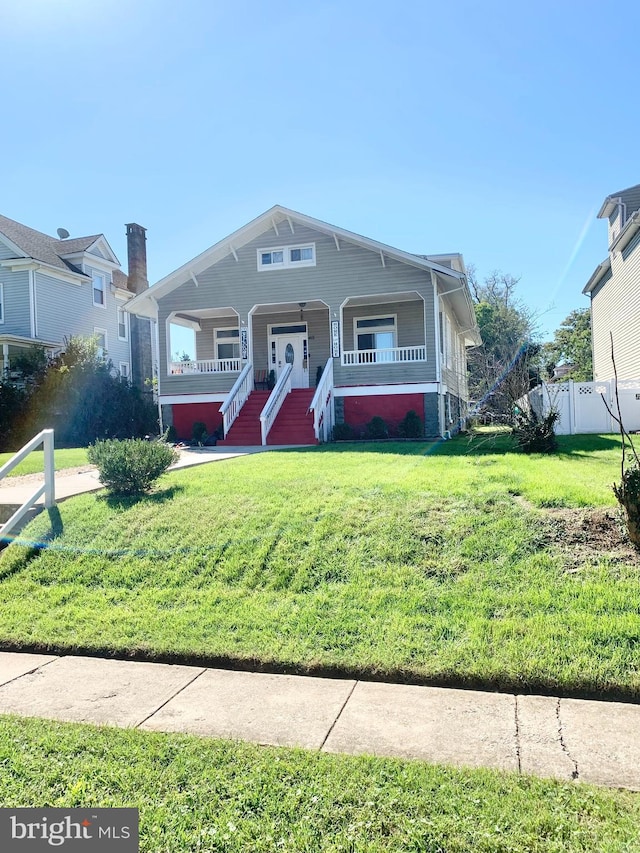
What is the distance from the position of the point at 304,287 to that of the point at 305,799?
59.9 ft

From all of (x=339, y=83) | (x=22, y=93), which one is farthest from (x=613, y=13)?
(x=22, y=93)

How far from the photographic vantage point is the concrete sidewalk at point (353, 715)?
2934 millimetres

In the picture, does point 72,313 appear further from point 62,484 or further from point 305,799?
point 305,799

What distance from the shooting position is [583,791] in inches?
102

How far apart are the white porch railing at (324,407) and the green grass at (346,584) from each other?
9.00 m

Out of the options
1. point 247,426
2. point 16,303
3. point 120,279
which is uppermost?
point 120,279

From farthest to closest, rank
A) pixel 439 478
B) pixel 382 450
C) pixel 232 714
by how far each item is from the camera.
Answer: pixel 382 450
pixel 439 478
pixel 232 714

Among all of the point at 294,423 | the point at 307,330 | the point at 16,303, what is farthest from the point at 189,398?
the point at 16,303

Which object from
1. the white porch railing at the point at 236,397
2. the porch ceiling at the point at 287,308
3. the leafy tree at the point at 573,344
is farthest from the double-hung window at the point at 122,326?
the leafy tree at the point at 573,344

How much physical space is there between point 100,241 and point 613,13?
25645mm

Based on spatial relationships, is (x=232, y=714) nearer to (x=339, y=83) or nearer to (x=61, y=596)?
(x=61, y=596)

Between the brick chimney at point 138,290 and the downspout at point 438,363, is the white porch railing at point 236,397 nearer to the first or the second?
the downspout at point 438,363

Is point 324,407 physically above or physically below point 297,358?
below

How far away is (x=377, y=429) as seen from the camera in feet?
59.6
